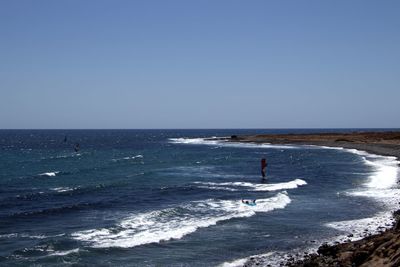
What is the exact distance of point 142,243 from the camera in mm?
21828

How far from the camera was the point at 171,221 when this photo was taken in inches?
1051

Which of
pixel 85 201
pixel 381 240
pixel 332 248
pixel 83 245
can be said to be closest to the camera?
pixel 381 240

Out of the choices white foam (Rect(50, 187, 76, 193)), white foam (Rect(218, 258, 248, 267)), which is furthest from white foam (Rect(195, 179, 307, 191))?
white foam (Rect(218, 258, 248, 267))

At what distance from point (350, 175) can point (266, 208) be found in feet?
68.1

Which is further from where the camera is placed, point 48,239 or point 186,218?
point 186,218

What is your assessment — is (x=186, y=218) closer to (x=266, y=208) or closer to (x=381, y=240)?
(x=266, y=208)

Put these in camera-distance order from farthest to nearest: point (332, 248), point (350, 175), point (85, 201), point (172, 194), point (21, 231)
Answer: point (350, 175)
point (172, 194)
point (85, 201)
point (21, 231)
point (332, 248)

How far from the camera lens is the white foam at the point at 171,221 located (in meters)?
22.5

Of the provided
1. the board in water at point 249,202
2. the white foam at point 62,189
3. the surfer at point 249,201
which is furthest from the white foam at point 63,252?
the white foam at point 62,189

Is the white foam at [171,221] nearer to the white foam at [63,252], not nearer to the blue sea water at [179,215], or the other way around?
the blue sea water at [179,215]

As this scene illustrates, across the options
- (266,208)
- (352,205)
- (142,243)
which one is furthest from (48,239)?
(352,205)

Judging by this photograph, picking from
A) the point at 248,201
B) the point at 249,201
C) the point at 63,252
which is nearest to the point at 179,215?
the point at 248,201

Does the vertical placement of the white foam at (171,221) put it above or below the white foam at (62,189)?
below

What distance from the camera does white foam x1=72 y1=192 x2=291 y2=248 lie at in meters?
22.5
